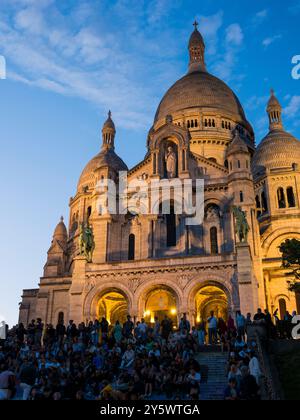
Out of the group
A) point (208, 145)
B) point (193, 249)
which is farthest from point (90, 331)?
point (208, 145)

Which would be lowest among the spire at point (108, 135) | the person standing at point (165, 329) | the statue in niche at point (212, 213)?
the person standing at point (165, 329)

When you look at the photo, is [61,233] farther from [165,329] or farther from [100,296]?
[165,329]

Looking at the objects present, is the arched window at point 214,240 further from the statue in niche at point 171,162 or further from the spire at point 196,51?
the spire at point 196,51

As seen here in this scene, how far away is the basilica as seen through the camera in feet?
117

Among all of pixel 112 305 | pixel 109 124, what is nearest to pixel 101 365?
pixel 112 305

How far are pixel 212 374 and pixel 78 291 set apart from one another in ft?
55.9

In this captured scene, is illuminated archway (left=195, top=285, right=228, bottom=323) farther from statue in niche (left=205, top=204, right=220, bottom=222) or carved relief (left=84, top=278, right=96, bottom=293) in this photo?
carved relief (left=84, top=278, right=96, bottom=293)

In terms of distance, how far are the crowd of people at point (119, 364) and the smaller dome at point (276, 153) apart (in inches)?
1112

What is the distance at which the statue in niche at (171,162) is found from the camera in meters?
43.5

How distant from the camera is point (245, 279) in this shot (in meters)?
34.2

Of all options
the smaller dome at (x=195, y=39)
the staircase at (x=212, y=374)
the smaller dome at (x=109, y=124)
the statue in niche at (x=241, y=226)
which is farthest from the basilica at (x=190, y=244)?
the smaller dome at (x=195, y=39)

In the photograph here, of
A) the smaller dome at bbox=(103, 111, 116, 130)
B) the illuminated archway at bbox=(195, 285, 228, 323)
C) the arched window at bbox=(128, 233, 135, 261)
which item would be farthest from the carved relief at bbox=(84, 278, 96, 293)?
the smaller dome at bbox=(103, 111, 116, 130)

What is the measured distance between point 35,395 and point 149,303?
21329mm

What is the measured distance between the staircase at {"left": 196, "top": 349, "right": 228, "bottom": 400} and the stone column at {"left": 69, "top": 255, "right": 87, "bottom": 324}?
14236 millimetres
